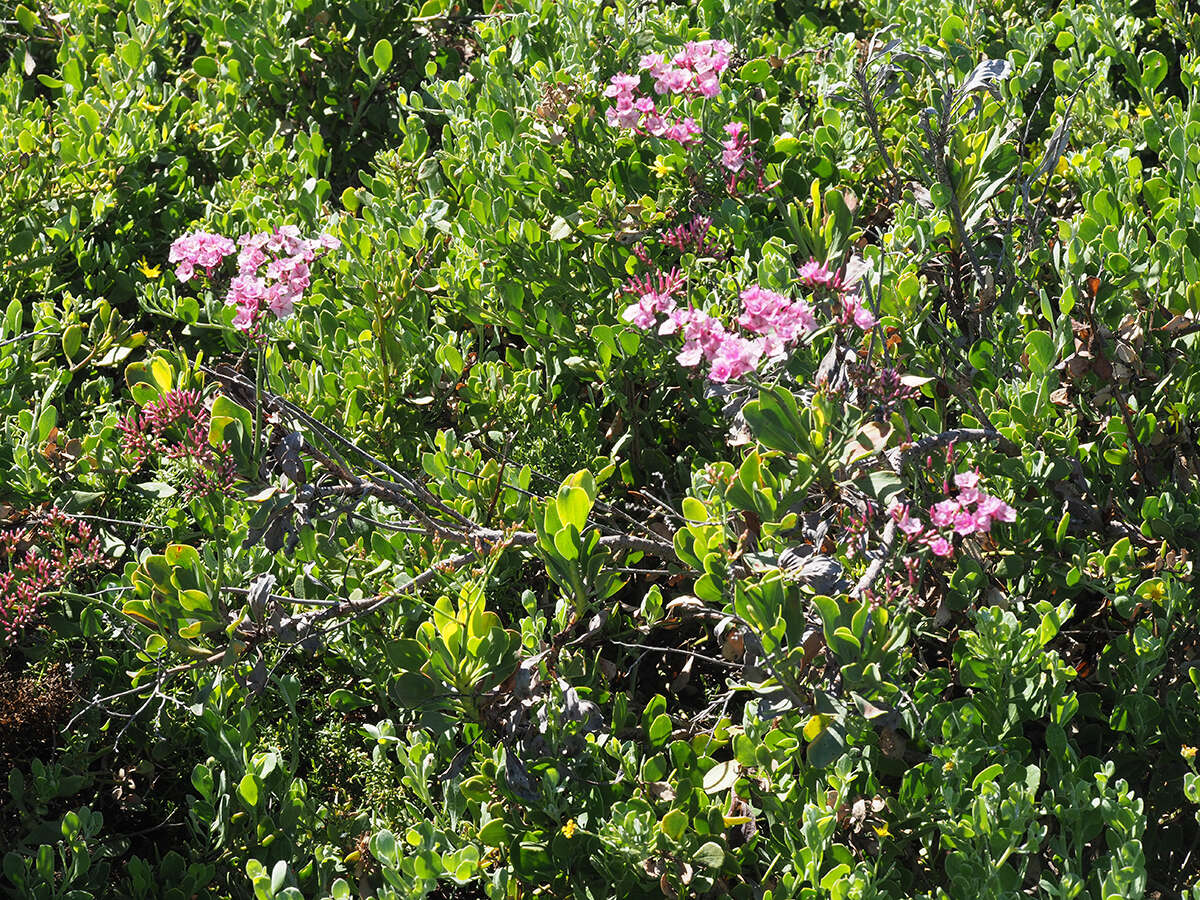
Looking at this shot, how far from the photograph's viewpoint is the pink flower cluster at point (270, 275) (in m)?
2.77

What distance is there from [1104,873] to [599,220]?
1.94m

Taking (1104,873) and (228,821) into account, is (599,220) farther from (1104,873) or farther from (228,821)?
(1104,873)

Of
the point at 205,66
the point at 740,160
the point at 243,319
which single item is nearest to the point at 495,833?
the point at 243,319

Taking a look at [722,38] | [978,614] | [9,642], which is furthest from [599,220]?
[9,642]

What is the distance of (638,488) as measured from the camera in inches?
123

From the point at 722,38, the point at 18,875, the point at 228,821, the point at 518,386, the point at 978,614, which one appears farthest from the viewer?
the point at 722,38

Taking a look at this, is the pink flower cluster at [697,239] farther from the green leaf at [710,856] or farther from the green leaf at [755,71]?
the green leaf at [710,856]

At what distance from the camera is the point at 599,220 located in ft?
10.2

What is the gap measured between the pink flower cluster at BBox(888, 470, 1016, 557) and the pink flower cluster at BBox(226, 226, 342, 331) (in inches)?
59.3

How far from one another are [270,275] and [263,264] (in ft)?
0.29

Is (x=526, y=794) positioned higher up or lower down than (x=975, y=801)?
lower down

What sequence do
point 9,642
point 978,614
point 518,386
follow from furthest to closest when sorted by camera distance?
point 518,386 → point 9,642 → point 978,614

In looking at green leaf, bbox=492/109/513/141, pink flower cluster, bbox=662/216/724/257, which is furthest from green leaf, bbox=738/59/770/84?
green leaf, bbox=492/109/513/141

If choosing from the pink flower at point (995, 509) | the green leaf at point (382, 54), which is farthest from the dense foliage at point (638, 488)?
the green leaf at point (382, 54)
